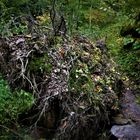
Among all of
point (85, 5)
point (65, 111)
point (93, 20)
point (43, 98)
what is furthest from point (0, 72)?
point (85, 5)

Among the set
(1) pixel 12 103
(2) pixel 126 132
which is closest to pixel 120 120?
Result: (2) pixel 126 132

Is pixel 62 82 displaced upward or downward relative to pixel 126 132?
upward

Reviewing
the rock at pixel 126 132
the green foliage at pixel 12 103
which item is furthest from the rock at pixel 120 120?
the green foliage at pixel 12 103

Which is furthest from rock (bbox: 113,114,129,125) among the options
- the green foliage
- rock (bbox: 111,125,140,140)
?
the green foliage

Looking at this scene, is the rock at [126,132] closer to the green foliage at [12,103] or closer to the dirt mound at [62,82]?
the dirt mound at [62,82]

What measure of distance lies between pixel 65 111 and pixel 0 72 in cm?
147

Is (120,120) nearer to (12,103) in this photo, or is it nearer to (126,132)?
(126,132)

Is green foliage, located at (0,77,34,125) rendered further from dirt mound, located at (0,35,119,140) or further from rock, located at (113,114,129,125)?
rock, located at (113,114,129,125)

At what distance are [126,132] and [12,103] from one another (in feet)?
5.49

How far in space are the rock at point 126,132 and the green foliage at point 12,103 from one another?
1.24 m

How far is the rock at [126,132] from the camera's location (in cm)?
519

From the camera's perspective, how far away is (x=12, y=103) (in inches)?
216

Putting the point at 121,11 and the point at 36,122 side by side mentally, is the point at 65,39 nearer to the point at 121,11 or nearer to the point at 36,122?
the point at 36,122

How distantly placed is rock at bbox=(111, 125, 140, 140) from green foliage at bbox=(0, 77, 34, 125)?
1241mm
